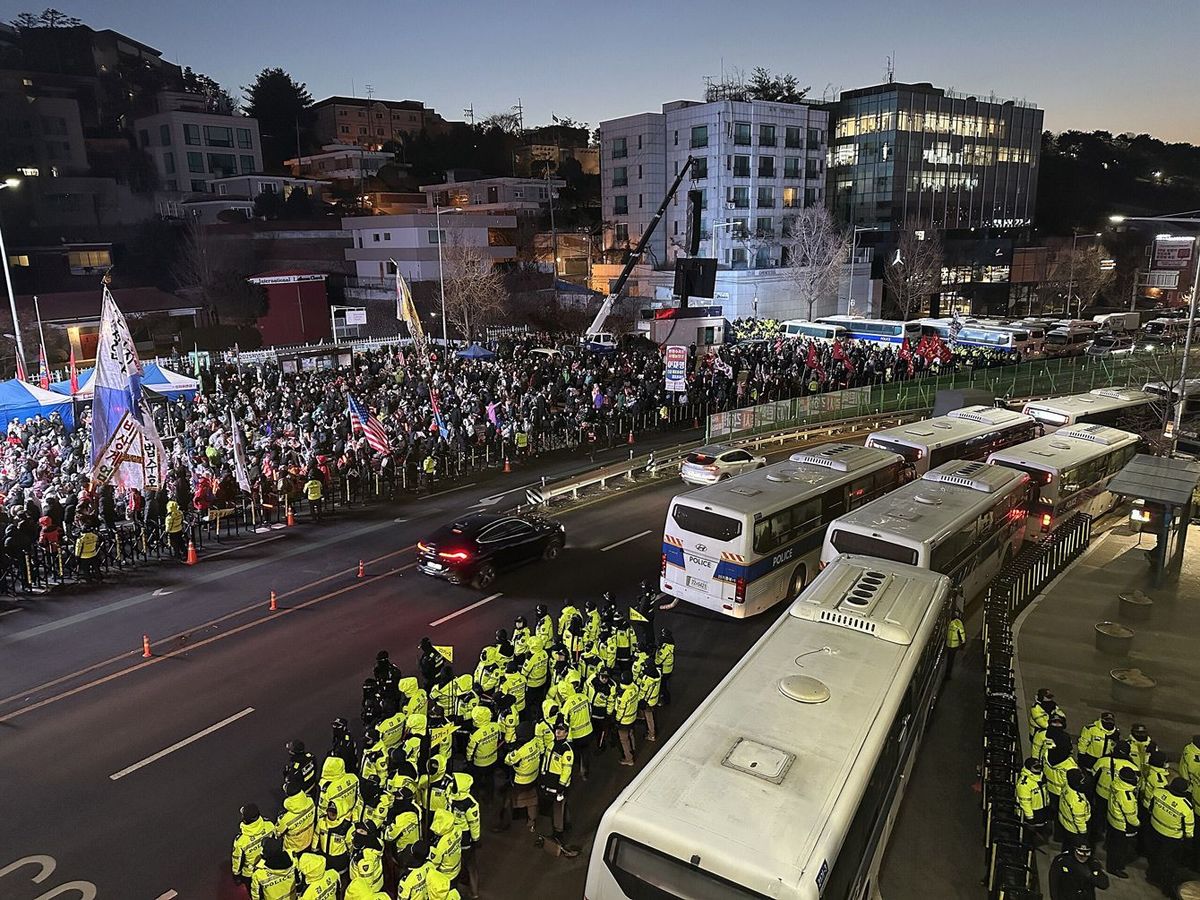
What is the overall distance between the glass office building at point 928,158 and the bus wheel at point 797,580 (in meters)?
66.0

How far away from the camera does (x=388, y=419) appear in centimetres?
2600

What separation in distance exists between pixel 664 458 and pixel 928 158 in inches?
2583

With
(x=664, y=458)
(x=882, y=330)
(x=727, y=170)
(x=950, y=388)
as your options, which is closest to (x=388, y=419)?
(x=664, y=458)

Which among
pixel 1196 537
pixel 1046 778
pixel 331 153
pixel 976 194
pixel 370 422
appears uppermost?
pixel 331 153

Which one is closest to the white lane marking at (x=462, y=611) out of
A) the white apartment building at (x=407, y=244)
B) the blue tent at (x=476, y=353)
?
the blue tent at (x=476, y=353)

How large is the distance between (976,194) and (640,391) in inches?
2594

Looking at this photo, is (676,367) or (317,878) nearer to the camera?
(317,878)

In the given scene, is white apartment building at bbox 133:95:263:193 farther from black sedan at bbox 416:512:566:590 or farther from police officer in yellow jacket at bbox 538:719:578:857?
police officer in yellow jacket at bbox 538:719:578:857

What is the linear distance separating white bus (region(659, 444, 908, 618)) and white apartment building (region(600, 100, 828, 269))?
5480cm

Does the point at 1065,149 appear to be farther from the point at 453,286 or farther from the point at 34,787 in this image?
the point at 34,787

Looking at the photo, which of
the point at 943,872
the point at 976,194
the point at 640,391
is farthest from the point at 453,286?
the point at 976,194

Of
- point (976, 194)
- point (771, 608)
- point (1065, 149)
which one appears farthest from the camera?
point (1065, 149)

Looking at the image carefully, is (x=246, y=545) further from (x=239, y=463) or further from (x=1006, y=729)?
(x=1006, y=729)

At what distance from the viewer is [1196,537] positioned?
20.5 meters
